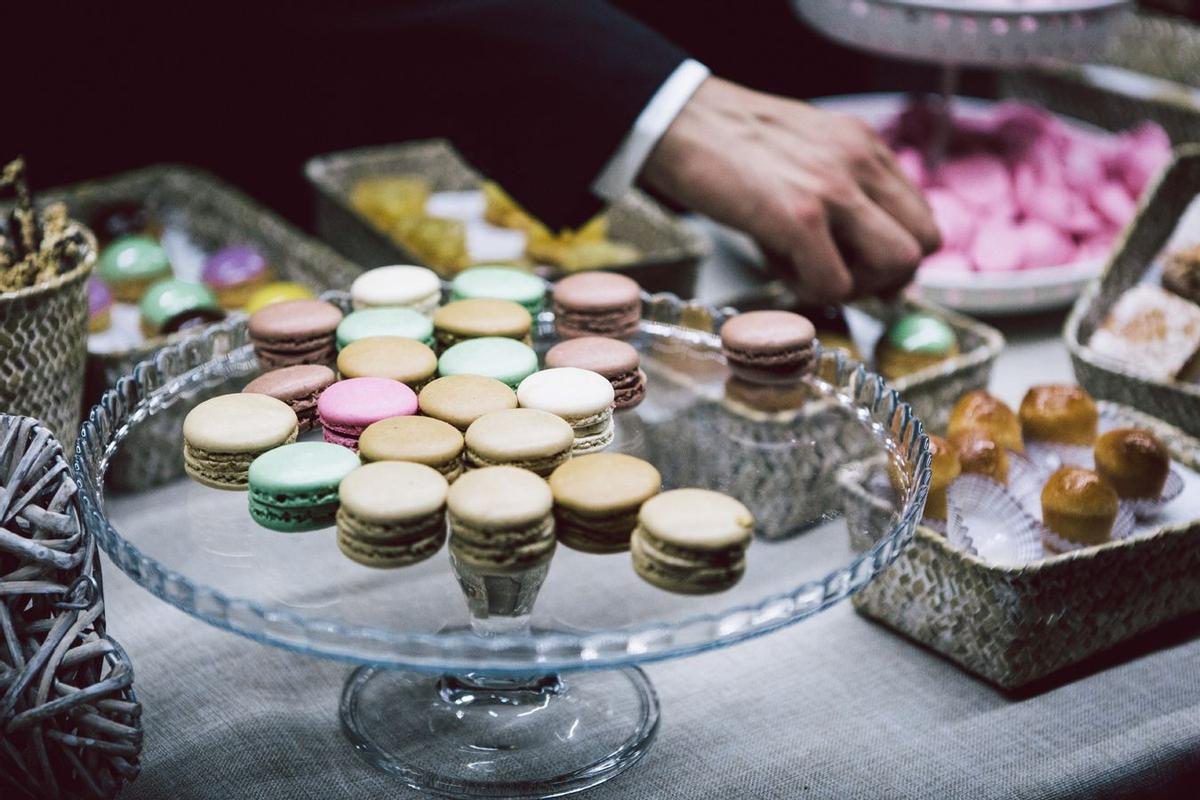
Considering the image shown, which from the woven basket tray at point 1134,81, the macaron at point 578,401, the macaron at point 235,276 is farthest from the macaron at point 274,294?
the woven basket tray at point 1134,81

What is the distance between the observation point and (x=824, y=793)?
0.78 meters

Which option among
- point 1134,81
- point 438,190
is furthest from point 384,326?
point 1134,81

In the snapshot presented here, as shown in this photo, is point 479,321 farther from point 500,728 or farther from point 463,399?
point 500,728

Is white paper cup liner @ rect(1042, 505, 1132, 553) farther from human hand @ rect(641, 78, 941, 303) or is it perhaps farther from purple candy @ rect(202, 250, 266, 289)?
→ purple candy @ rect(202, 250, 266, 289)

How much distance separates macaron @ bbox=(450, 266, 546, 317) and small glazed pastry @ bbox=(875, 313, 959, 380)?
36cm

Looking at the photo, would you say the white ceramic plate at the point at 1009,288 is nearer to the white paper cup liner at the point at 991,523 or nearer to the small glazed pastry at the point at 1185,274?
the small glazed pastry at the point at 1185,274

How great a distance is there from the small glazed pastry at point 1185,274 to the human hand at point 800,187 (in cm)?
26

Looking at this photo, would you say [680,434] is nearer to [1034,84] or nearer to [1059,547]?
[1059,547]

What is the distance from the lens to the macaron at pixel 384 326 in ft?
2.96

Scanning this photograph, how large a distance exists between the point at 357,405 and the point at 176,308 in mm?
429

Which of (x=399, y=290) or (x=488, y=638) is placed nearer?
(x=488, y=638)

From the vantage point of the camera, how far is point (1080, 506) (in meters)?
0.88

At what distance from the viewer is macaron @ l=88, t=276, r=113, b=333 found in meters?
1.17

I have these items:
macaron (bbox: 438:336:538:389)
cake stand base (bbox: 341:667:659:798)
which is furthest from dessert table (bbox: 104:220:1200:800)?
macaron (bbox: 438:336:538:389)
